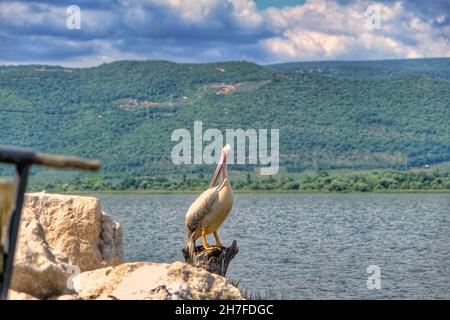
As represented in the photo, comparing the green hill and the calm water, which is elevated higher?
the green hill

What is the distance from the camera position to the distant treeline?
360ft

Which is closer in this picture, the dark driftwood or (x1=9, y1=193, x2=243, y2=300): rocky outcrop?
(x1=9, y1=193, x2=243, y2=300): rocky outcrop

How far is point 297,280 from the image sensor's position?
29938 mm

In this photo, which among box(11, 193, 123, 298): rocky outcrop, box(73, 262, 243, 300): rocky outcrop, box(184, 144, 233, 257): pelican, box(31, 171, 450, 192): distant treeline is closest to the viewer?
box(73, 262, 243, 300): rocky outcrop

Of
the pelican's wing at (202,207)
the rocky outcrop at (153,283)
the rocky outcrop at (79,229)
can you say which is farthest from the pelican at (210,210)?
the rocky outcrop at (153,283)

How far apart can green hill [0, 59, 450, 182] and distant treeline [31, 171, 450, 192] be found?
12.1 metres

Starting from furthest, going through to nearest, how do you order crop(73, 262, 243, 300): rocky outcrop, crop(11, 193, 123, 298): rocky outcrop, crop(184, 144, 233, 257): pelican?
crop(184, 144, 233, 257): pelican < crop(11, 193, 123, 298): rocky outcrop < crop(73, 262, 243, 300): rocky outcrop

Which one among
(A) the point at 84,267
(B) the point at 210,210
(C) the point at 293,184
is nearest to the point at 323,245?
(B) the point at 210,210

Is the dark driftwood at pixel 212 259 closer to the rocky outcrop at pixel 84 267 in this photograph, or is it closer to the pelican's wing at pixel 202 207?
the pelican's wing at pixel 202 207

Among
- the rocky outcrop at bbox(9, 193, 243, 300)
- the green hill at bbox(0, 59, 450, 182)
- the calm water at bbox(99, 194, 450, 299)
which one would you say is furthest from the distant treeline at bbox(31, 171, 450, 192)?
the rocky outcrop at bbox(9, 193, 243, 300)

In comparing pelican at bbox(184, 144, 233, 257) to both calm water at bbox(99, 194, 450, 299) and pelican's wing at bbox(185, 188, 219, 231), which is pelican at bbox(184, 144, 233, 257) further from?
calm water at bbox(99, 194, 450, 299)

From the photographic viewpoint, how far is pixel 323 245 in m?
44.5

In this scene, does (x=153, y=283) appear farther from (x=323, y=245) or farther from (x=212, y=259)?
(x=323, y=245)
